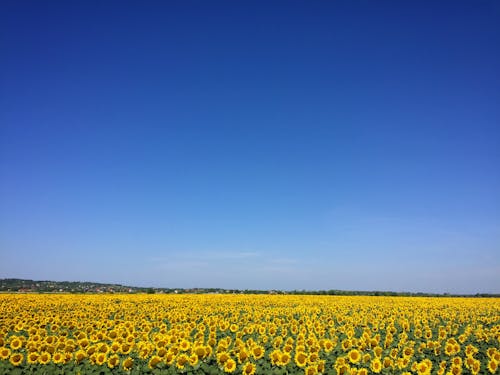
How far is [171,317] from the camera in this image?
2172 centimetres

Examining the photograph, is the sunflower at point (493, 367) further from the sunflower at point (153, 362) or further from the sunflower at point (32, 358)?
the sunflower at point (32, 358)

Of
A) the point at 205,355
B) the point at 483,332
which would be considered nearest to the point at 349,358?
the point at 205,355

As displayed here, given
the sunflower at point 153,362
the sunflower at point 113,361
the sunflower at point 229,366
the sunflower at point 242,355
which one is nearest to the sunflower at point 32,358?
the sunflower at point 113,361

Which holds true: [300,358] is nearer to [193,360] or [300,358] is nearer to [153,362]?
[193,360]

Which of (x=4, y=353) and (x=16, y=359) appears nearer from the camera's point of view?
(x=16, y=359)

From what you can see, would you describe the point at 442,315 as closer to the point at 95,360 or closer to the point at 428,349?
the point at 428,349

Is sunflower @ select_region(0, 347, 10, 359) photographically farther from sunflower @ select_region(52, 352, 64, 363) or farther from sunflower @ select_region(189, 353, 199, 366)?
sunflower @ select_region(189, 353, 199, 366)

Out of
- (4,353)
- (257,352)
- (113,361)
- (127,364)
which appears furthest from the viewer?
(257,352)

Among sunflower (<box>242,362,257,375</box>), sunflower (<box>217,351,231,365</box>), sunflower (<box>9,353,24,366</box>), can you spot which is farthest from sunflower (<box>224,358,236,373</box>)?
sunflower (<box>9,353,24,366</box>)

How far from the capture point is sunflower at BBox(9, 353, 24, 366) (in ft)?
34.8

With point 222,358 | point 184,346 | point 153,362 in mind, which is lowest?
point 153,362

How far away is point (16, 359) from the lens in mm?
10766

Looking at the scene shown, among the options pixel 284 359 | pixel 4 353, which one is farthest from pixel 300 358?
pixel 4 353

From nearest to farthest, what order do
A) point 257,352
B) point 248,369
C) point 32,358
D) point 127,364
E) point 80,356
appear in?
point 127,364, point 248,369, point 80,356, point 32,358, point 257,352
